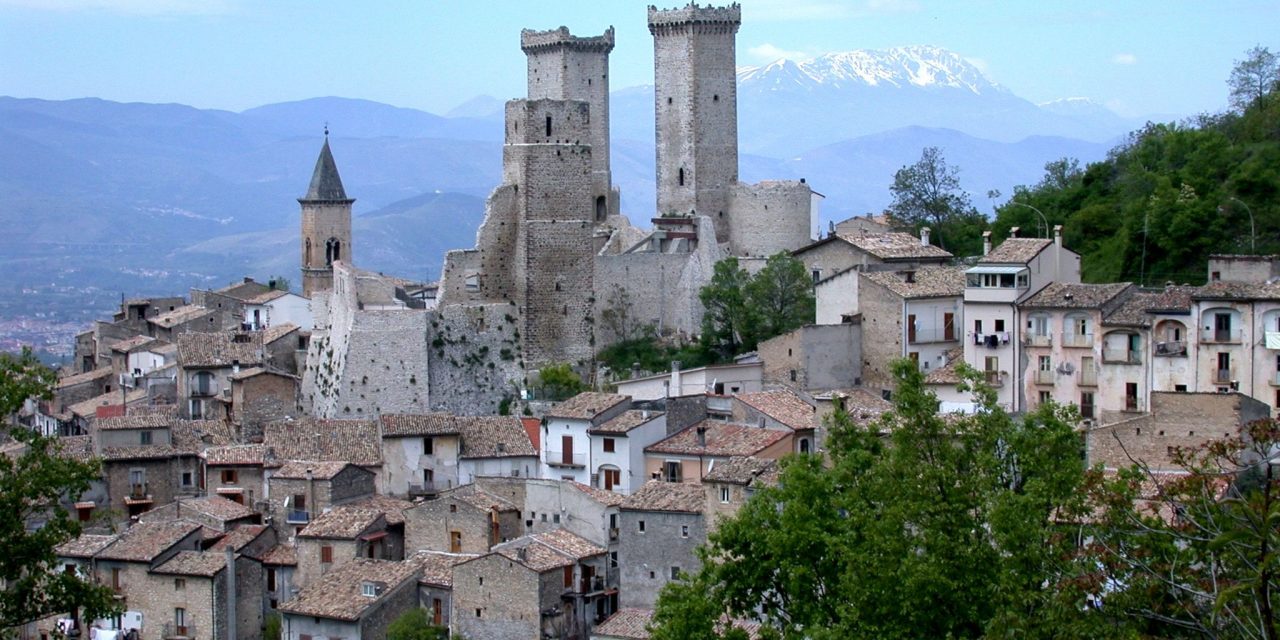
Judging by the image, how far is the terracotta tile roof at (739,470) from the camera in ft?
132

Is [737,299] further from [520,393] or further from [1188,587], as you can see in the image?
[1188,587]

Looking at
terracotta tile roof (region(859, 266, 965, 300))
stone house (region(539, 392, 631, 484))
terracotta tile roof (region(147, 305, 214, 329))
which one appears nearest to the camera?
stone house (region(539, 392, 631, 484))

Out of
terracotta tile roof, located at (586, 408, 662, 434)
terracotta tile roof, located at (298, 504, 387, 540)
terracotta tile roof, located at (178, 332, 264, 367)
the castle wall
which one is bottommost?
terracotta tile roof, located at (298, 504, 387, 540)

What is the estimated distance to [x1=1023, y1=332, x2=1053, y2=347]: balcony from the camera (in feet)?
144

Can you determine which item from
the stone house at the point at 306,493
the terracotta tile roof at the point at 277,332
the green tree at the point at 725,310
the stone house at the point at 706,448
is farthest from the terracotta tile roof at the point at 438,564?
the terracotta tile roof at the point at 277,332

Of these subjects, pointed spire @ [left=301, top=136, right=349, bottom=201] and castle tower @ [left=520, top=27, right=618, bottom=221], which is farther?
pointed spire @ [left=301, top=136, right=349, bottom=201]

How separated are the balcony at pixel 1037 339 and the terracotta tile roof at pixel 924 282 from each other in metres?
4.00

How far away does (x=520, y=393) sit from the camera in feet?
184

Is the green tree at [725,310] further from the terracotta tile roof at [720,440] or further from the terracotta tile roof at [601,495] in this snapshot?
the terracotta tile roof at [601,495]

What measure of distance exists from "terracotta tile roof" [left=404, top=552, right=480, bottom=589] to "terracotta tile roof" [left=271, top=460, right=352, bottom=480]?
3.75 meters

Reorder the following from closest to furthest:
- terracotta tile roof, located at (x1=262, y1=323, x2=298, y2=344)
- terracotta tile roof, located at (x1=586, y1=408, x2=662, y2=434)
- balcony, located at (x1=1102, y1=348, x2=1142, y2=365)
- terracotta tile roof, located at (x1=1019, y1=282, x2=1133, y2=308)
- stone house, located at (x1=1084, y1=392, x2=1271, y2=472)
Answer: stone house, located at (x1=1084, y1=392, x2=1271, y2=472)
balcony, located at (x1=1102, y1=348, x2=1142, y2=365)
terracotta tile roof, located at (x1=1019, y1=282, x2=1133, y2=308)
terracotta tile roof, located at (x1=586, y1=408, x2=662, y2=434)
terracotta tile roof, located at (x1=262, y1=323, x2=298, y2=344)

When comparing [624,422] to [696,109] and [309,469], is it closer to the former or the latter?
[309,469]

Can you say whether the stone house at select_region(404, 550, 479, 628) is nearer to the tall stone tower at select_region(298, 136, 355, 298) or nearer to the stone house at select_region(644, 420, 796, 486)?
the stone house at select_region(644, 420, 796, 486)

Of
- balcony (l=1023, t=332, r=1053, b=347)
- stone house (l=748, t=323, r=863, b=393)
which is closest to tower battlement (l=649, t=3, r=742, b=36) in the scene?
stone house (l=748, t=323, r=863, b=393)
